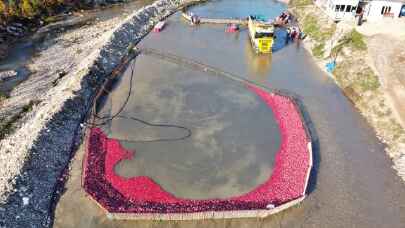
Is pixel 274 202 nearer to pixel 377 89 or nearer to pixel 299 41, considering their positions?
pixel 377 89

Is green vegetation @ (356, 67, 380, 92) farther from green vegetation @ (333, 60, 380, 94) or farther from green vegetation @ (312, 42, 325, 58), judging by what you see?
green vegetation @ (312, 42, 325, 58)

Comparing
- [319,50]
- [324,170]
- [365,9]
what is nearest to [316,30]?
[319,50]

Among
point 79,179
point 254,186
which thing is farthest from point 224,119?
point 79,179

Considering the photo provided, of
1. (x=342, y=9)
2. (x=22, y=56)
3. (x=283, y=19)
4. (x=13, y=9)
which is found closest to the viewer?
(x=22, y=56)

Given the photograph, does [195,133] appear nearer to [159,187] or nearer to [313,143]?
[159,187]

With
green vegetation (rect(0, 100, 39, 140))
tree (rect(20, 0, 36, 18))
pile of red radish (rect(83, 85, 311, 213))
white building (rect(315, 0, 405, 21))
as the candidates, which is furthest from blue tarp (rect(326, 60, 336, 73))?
tree (rect(20, 0, 36, 18))

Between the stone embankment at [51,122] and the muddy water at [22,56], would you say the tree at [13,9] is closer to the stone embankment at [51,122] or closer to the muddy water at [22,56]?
the muddy water at [22,56]

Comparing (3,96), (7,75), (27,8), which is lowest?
(3,96)
